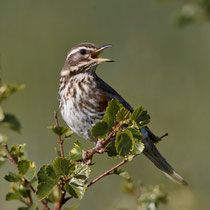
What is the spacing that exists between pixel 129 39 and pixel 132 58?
648 mm

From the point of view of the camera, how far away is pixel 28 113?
1150cm

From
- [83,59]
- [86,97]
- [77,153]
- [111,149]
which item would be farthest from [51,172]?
[83,59]

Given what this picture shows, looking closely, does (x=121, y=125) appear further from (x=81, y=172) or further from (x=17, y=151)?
(x=17, y=151)

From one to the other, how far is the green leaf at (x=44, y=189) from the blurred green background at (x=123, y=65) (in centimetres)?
501

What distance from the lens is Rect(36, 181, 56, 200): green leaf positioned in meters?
4.04

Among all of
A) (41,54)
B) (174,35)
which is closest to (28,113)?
(41,54)

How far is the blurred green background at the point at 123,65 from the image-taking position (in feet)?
34.6

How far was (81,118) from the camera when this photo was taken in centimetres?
659

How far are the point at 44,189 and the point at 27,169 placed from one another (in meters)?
0.20

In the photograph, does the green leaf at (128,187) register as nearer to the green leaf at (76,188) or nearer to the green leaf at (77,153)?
the green leaf at (77,153)

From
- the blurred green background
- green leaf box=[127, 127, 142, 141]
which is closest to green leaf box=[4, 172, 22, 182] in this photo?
green leaf box=[127, 127, 142, 141]

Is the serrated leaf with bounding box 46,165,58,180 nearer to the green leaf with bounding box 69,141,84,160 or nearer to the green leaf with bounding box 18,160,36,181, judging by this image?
the green leaf with bounding box 18,160,36,181

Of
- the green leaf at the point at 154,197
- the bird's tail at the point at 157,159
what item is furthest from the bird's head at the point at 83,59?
the green leaf at the point at 154,197

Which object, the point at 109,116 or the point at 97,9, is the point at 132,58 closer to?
the point at 97,9
